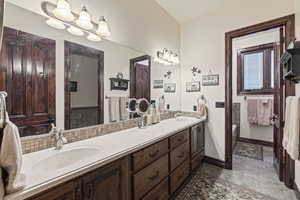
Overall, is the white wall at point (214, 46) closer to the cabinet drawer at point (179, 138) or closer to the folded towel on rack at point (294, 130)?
the cabinet drawer at point (179, 138)

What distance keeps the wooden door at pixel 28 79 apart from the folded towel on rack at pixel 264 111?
4.42 m

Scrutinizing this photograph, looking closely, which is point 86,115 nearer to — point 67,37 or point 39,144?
point 39,144

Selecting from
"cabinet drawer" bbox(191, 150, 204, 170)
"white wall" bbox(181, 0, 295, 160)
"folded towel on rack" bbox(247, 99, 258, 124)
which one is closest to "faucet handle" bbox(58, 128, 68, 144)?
"cabinet drawer" bbox(191, 150, 204, 170)

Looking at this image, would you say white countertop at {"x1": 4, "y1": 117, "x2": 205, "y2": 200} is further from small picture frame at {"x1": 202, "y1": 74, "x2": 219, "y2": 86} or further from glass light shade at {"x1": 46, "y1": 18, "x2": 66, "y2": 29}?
small picture frame at {"x1": 202, "y1": 74, "x2": 219, "y2": 86}

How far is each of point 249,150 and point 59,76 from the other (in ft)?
13.3

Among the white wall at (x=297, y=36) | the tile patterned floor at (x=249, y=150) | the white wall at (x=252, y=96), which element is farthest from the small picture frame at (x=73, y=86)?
the white wall at (x=252, y=96)

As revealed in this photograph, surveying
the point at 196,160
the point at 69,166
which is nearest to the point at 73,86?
the point at 69,166

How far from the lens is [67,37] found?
139cm

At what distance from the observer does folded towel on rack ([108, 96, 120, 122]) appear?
179 centimetres

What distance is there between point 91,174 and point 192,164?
5.84 feet

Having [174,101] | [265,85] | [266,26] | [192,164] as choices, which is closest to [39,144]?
[192,164]

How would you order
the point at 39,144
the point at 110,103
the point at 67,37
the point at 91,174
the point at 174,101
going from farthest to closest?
the point at 174,101 < the point at 110,103 < the point at 67,37 < the point at 39,144 < the point at 91,174

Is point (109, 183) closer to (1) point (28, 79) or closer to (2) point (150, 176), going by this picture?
(2) point (150, 176)

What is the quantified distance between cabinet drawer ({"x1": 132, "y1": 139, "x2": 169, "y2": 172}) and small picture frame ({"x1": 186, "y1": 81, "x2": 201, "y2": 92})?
66.0 inches
